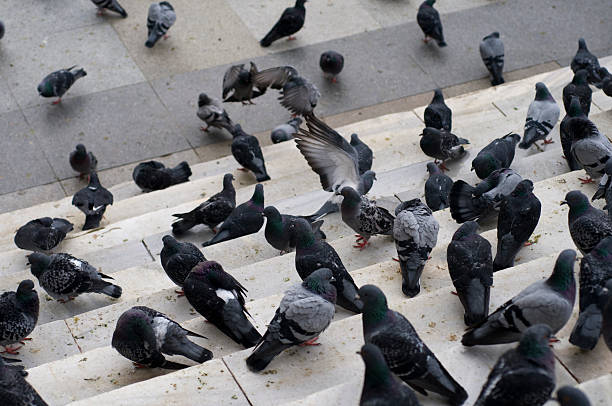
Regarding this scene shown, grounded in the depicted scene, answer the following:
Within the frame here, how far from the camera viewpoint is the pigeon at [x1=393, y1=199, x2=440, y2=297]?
7.15 meters

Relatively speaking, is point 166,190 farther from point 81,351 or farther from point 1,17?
point 1,17

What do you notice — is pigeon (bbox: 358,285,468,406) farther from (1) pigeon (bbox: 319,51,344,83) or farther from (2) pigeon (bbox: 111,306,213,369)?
(1) pigeon (bbox: 319,51,344,83)

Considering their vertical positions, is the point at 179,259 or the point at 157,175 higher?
the point at 179,259

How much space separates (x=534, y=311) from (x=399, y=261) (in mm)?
1816

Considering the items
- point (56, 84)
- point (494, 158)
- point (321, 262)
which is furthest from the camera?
point (56, 84)

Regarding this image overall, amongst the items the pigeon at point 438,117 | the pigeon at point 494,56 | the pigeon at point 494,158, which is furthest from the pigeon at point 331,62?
the pigeon at point 494,158

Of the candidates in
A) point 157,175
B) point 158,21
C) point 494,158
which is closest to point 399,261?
point 494,158

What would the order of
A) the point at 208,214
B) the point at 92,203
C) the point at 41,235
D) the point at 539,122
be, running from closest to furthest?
1. the point at 41,235
2. the point at 208,214
3. the point at 92,203
4. the point at 539,122

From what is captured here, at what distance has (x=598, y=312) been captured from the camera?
6.11 metres

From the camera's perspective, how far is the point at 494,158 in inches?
357

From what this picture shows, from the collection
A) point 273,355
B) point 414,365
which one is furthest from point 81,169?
point 414,365

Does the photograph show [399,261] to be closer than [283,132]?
Yes

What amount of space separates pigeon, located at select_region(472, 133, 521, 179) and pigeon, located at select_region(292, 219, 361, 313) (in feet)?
8.32

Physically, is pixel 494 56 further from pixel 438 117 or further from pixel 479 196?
pixel 479 196
